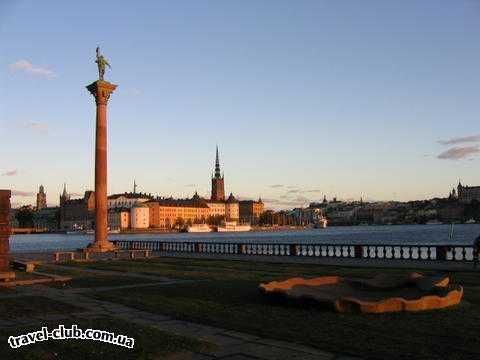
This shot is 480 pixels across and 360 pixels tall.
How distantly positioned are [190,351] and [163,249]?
42.3 meters

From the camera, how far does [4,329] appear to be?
11008mm

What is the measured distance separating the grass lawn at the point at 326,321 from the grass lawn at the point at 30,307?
149cm

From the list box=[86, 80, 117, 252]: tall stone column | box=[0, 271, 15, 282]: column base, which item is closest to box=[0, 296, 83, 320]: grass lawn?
box=[0, 271, 15, 282]: column base

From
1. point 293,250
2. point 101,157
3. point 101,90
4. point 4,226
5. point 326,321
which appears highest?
point 101,90

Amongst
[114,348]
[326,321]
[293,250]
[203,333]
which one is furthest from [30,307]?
[293,250]

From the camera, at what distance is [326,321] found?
11.6m

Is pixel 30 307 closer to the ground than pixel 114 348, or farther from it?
closer to the ground

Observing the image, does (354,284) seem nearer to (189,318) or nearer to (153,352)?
(189,318)

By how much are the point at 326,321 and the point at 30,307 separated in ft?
23.9

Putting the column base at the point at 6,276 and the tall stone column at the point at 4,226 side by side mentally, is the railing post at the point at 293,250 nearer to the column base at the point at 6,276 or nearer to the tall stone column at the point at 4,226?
the tall stone column at the point at 4,226

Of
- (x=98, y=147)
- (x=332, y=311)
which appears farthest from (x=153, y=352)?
(x=98, y=147)

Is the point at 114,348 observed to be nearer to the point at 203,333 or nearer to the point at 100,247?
the point at 203,333

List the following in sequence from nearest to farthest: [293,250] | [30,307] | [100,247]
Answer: [30,307] → [293,250] → [100,247]

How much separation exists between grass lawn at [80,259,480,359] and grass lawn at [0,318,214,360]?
1553 millimetres
